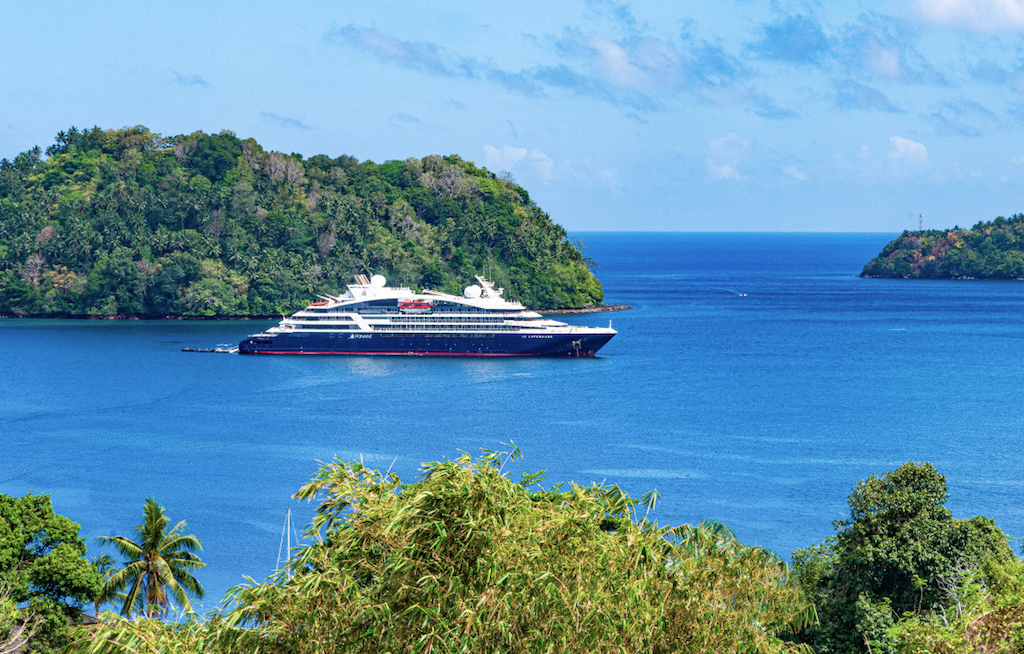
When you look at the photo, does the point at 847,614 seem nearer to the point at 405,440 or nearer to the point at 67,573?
the point at 67,573

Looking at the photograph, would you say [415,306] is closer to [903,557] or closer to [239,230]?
[239,230]

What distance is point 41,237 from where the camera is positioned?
104 m

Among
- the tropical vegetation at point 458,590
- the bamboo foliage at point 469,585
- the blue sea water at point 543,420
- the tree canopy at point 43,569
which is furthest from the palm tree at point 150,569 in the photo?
the bamboo foliage at point 469,585

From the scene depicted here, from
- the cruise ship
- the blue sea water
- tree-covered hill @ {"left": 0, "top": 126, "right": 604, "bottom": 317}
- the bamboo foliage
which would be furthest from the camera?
tree-covered hill @ {"left": 0, "top": 126, "right": 604, "bottom": 317}

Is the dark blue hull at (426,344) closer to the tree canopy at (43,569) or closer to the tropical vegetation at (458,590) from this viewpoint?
the tree canopy at (43,569)

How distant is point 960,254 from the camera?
515ft

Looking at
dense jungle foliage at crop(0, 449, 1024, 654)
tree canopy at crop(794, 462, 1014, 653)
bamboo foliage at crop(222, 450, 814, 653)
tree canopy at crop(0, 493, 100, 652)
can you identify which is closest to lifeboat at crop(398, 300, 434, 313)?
tree canopy at crop(0, 493, 100, 652)

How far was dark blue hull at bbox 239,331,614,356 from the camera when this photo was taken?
7512 centimetres

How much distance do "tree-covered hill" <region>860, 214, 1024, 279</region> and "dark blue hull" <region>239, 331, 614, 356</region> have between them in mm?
97738

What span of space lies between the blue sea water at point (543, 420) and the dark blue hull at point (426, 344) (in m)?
1.70

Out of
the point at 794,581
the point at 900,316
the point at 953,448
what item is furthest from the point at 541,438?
the point at 900,316

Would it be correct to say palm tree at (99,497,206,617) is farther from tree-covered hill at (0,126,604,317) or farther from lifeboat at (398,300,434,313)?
tree-covered hill at (0,126,604,317)

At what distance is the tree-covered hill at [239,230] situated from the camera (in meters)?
98.1

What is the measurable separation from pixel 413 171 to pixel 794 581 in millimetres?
102679
